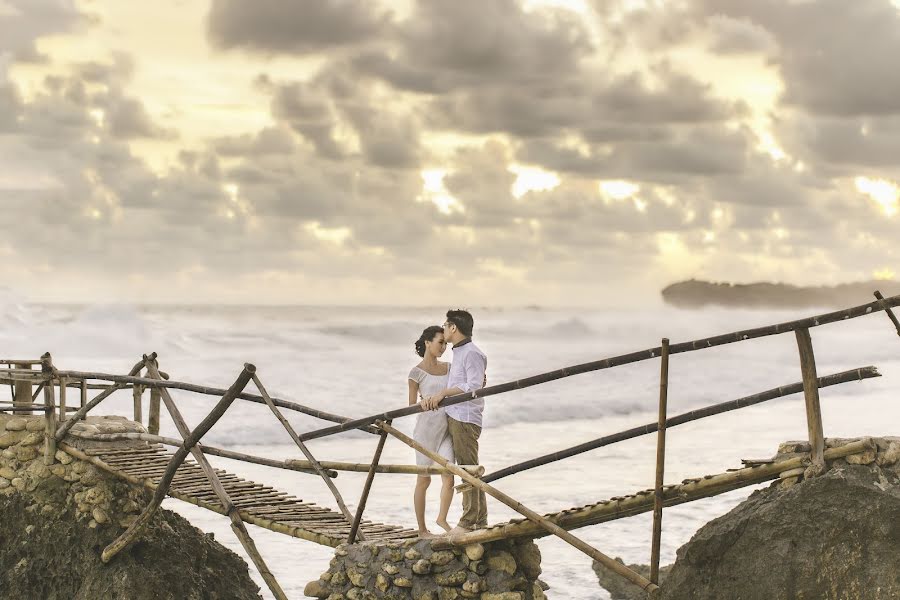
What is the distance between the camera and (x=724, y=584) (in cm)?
612

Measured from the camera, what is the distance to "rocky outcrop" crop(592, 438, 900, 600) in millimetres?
5758

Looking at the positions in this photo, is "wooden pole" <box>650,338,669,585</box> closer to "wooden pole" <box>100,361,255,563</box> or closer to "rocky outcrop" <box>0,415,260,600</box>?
"wooden pole" <box>100,361,255,563</box>

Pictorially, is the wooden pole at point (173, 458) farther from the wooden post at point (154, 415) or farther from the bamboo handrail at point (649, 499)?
the bamboo handrail at point (649, 499)

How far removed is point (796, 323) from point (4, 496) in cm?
→ 759

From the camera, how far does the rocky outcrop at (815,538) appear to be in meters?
5.76

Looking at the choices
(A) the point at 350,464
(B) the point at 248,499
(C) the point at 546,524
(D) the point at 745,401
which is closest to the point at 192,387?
(B) the point at 248,499

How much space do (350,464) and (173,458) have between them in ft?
6.08

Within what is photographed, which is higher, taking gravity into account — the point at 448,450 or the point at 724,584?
the point at 448,450

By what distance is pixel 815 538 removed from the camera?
588 cm

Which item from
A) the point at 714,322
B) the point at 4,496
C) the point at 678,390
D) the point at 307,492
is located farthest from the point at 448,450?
the point at 714,322

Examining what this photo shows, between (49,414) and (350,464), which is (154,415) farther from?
(350,464)

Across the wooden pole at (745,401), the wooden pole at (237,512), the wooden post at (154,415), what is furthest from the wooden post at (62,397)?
the wooden pole at (745,401)

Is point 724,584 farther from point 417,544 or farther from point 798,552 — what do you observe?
point 417,544

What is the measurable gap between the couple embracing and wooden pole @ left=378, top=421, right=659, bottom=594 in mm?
294
